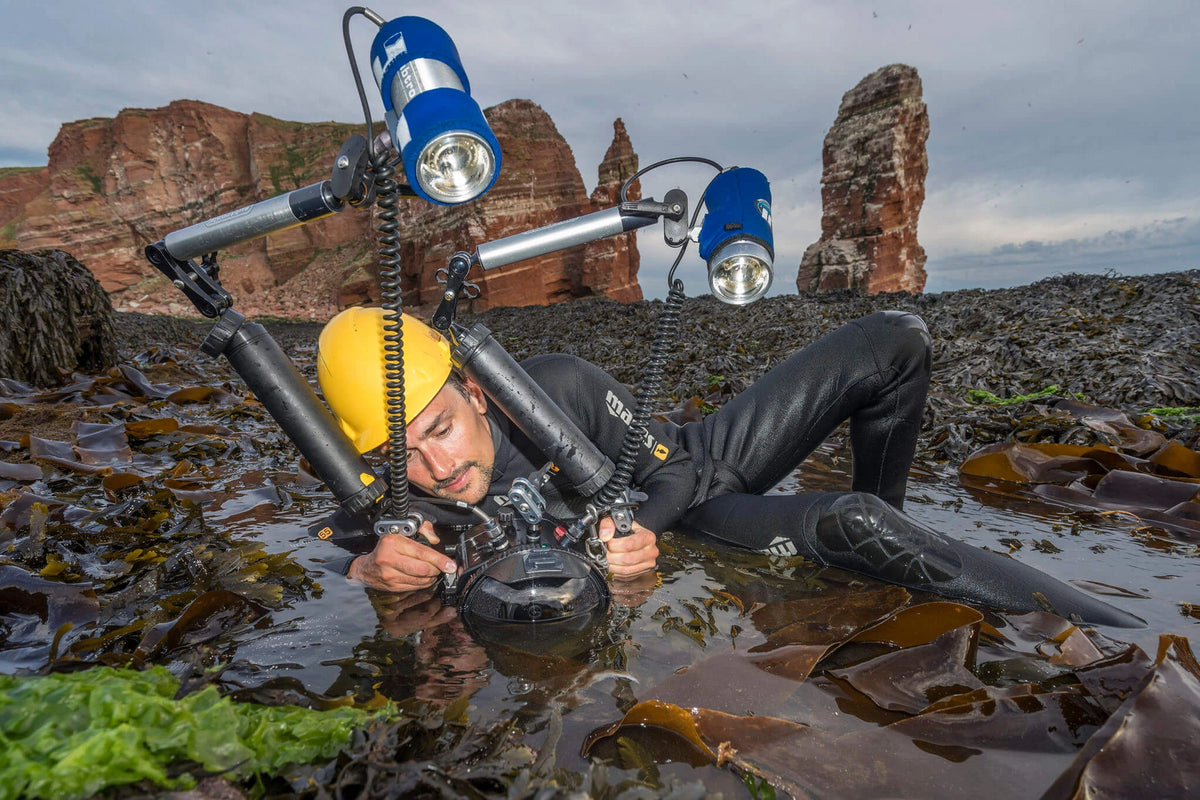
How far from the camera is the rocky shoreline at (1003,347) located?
4.69 meters

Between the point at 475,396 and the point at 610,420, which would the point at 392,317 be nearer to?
the point at 475,396

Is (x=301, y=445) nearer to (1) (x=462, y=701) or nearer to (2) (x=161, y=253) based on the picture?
(2) (x=161, y=253)

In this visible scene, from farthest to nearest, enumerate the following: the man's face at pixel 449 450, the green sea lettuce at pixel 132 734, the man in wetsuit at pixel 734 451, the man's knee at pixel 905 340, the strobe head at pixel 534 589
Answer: the man's knee at pixel 905 340
the man's face at pixel 449 450
the man in wetsuit at pixel 734 451
the strobe head at pixel 534 589
the green sea lettuce at pixel 132 734

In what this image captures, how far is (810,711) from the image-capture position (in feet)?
5.06

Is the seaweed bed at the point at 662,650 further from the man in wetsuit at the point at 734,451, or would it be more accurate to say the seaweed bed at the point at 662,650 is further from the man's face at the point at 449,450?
the man's face at the point at 449,450

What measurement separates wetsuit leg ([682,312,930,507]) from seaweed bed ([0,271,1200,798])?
45 centimetres

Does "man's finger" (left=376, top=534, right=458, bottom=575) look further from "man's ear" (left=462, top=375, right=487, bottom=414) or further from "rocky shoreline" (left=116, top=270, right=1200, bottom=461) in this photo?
"rocky shoreline" (left=116, top=270, right=1200, bottom=461)

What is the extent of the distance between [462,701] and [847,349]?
8.05 ft

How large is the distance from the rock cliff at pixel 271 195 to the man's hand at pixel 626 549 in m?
38.9

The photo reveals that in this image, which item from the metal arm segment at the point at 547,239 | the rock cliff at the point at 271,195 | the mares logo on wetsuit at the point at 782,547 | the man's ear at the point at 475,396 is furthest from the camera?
the rock cliff at the point at 271,195

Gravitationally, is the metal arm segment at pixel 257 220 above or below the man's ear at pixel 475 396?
above

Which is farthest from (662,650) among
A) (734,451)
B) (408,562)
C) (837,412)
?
(837,412)

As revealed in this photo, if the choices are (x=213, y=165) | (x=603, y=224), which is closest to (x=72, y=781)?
(x=603, y=224)

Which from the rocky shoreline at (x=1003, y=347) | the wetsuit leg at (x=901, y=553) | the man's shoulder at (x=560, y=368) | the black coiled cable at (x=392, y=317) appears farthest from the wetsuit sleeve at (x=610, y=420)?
the rocky shoreline at (x=1003, y=347)
